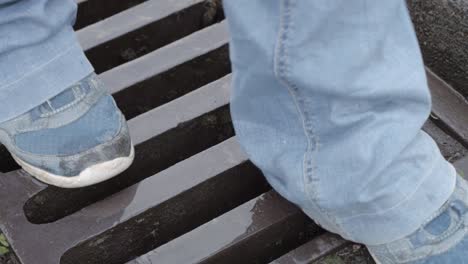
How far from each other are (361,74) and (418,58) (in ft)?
0.46

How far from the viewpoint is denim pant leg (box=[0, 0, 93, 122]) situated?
135cm

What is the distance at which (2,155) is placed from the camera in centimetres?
151

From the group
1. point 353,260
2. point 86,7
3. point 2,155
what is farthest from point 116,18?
point 353,260

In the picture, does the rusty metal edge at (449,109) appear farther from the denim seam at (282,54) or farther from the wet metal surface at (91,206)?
the denim seam at (282,54)

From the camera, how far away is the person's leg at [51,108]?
4.45ft

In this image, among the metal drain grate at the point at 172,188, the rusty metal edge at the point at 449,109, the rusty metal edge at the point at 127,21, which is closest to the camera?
the metal drain grate at the point at 172,188

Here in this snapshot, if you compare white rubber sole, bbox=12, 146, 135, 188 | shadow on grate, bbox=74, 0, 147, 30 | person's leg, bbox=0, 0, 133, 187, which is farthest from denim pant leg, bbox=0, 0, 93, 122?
shadow on grate, bbox=74, 0, 147, 30

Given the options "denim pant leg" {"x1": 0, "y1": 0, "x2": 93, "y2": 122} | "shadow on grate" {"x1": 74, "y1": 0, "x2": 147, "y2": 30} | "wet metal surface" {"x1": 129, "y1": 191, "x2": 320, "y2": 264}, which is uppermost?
"denim pant leg" {"x1": 0, "y1": 0, "x2": 93, "y2": 122}

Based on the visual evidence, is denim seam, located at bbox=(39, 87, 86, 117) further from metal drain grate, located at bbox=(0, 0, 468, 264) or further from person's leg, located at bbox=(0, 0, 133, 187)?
metal drain grate, located at bbox=(0, 0, 468, 264)

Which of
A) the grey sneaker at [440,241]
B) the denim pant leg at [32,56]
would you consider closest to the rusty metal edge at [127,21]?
the denim pant leg at [32,56]

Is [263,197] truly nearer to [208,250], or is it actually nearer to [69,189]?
[208,250]

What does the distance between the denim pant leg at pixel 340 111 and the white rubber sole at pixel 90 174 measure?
0.26 meters

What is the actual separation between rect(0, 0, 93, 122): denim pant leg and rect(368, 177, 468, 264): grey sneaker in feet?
2.10

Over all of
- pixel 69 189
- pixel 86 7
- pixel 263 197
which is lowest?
pixel 263 197
